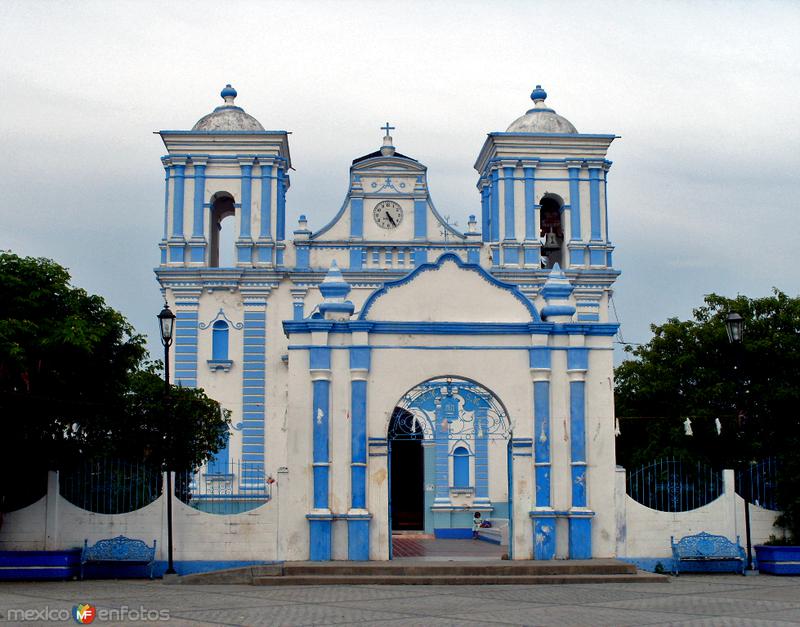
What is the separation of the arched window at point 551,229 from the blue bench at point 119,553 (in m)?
18.5

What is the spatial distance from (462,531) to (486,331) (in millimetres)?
10880

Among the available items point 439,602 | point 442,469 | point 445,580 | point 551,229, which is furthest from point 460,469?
point 439,602

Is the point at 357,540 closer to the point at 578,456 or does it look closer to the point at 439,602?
the point at 439,602

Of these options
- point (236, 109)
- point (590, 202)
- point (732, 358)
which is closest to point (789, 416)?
point (732, 358)

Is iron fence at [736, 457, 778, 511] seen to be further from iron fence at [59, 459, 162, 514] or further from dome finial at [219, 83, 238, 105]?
dome finial at [219, 83, 238, 105]

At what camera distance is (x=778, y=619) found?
12320 millimetres

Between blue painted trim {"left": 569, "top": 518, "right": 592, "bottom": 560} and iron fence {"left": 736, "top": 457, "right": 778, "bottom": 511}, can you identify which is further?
iron fence {"left": 736, "top": 457, "right": 778, "bottom": 511}

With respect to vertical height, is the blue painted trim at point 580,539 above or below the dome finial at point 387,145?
below

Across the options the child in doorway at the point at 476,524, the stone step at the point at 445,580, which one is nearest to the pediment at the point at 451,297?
the stone step at the point at 445,580

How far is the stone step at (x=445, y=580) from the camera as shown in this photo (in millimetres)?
16250

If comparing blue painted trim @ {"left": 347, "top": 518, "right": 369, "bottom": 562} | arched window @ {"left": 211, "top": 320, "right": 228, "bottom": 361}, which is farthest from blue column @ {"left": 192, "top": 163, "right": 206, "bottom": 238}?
blue painted trim @ {"left": 347, "top": 518, "right": 369, "bottom": 562}

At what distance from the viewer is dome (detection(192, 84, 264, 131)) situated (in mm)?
32531

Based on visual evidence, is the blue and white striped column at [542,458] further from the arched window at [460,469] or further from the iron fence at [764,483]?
the arched window at [460,469]

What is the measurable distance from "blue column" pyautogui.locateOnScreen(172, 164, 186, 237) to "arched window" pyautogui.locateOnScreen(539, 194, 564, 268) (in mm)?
10474
